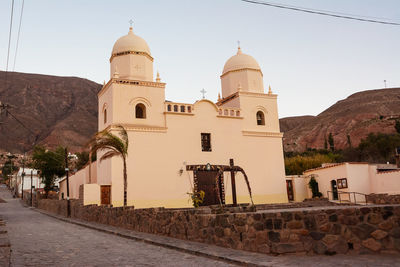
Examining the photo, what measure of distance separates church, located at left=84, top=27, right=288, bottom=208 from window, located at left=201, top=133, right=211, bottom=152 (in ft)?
0.22

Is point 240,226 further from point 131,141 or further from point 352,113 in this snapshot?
point 352,113

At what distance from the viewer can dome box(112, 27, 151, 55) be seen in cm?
2375

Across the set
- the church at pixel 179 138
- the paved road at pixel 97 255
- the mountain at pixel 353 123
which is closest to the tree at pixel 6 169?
the mountain at pixel 353 123

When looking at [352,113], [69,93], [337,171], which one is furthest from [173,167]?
[69,93]

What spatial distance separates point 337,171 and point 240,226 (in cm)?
1818

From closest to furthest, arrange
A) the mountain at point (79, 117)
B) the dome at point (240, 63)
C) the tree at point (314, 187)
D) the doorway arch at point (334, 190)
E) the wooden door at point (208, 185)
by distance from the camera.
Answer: the wooden door at point (208, 185)
the doorway arch at point (334, 190)
the tree at point (314, 187)
the dome at point (240, 63)
the mountain at point (79, 117)

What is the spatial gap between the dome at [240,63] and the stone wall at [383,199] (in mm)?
12017

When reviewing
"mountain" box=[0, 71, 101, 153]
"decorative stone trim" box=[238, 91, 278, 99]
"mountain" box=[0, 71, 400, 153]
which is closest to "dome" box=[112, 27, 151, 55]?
"decorative stone trim" box=[238, 91, 278, 99]

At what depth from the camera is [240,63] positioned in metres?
27.0

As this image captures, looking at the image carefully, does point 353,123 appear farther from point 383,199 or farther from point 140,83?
point 140,83

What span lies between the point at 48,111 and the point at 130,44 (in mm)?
102058

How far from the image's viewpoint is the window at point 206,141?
2370 centimetres

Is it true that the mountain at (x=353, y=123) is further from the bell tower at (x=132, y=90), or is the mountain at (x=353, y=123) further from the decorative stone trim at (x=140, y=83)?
the bell tower at (x=132, y=90)

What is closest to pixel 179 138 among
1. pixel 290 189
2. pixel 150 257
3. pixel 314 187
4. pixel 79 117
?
pixel 290 189
